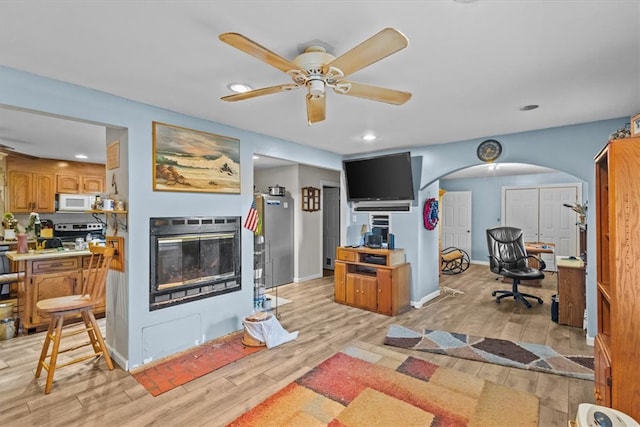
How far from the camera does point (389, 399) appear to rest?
2.27 meters

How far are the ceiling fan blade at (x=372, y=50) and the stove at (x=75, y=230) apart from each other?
5374 mm

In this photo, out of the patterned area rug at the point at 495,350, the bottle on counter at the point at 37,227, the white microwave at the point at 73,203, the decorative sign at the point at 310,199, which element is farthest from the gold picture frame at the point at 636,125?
the bottle on counter at the point at 37,227

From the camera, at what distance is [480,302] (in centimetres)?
475

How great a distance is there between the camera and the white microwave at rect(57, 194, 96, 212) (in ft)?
14.7

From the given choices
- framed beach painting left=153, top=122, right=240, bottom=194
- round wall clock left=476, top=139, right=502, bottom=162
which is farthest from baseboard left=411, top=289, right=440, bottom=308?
framed beach painting left=153, top=122, right=240, bottom=194

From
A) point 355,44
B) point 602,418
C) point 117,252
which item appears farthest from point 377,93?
point 117,252

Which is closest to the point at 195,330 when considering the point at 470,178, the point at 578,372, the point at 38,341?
the point at 38,341

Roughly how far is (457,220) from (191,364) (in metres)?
7.65

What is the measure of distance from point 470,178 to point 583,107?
5.74m

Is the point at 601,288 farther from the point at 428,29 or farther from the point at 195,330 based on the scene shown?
the point at 195,330

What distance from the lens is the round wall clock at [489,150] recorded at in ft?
12.3

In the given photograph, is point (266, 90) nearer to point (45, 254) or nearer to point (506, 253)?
point (45, 254)

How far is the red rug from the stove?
3420mm

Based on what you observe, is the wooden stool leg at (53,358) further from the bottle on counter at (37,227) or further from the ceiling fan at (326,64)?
the bottle on counter at (37,227)
